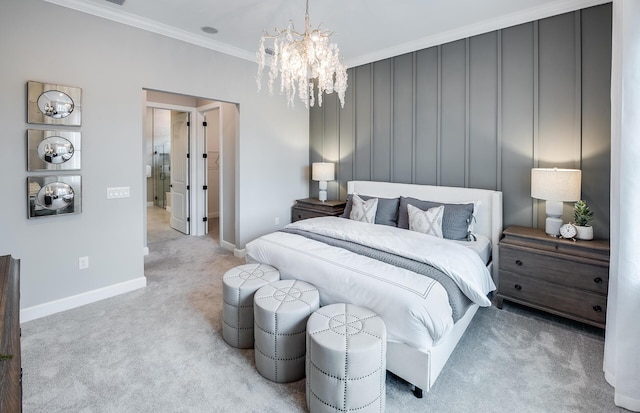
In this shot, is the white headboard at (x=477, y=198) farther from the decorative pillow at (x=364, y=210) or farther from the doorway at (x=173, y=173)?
the doorway at (x=173, y=173)

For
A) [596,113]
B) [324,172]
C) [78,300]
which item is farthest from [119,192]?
[596,113]

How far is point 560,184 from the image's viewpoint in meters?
2.77

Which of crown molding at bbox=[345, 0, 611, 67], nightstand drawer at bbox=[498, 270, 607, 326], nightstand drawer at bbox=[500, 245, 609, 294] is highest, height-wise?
crown molding at bbox=[345, 0, 611, 67]

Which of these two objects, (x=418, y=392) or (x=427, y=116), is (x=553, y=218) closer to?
(x=427, y=116)

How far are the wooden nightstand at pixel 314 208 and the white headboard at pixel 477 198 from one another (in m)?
0.72

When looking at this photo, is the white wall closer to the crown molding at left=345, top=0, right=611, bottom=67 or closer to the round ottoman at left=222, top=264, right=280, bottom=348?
the round ottoman at left=222, top=264, right=280, bottom=348

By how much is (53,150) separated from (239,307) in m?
2.22

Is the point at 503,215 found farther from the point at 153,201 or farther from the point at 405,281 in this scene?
the point at 153,201

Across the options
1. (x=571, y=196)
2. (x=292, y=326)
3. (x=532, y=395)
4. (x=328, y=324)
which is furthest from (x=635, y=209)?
(x=292, y=326)

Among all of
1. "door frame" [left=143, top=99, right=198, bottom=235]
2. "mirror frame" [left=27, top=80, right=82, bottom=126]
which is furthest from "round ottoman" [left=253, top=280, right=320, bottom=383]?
"door frame" [left=143, top=99, right=198, bottom=235]

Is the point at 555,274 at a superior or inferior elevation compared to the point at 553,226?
inferior

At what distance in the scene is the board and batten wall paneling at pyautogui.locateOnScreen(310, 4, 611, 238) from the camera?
291 centimetres

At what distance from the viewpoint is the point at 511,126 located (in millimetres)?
3367

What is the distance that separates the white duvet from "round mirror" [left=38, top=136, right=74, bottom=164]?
1.86 m
